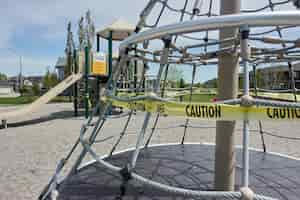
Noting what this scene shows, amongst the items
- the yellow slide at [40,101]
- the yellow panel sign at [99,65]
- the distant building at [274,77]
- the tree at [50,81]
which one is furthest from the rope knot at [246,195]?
the tree at [50,81]

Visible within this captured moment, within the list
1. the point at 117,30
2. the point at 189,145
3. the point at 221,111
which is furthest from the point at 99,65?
the point at 221,111

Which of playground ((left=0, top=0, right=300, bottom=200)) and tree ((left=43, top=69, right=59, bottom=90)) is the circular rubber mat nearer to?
playground ((left=0, top=0, right=300, bottom=200))

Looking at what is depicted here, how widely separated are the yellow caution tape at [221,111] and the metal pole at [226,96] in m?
0.76

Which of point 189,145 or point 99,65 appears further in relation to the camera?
point 99,65

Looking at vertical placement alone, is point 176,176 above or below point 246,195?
below

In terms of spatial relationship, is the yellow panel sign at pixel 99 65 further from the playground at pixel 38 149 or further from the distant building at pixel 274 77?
the distant building at pixel 274 77

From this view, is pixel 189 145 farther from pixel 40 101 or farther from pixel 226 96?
pixel 40 101

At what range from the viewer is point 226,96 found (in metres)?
2.00

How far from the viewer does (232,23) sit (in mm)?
1231

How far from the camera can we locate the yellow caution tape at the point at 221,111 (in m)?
1.22

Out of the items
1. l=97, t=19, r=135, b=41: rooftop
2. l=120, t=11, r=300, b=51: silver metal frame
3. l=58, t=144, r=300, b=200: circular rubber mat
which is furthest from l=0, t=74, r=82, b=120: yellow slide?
l=120, t=11, r=300, b=51: silver metal frame

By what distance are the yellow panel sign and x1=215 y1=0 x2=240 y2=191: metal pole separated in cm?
936

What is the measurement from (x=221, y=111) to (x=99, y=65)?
405 inches

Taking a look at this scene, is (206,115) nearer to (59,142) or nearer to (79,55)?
(59,142)
